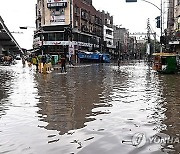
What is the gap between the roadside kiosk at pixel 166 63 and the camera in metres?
31.3

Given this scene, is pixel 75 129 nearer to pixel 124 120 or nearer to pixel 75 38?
pixel 124 120

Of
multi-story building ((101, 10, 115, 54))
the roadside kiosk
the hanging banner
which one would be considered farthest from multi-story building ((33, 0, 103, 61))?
the roadside kiosk

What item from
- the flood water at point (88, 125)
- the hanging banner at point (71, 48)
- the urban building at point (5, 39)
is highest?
the urban building at point (5, 39)

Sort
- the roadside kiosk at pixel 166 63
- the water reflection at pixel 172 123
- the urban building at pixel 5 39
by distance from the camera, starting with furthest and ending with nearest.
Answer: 1. the urban building at pixel 5 39
2. the roadside kiosk at pixel 166 63
3. the water reflection at pixel 172 123

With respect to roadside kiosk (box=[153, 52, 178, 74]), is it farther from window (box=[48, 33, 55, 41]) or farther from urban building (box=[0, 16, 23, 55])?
window (box=[48, 33, 55, 41])

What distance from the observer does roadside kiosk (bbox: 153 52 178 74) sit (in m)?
31.3

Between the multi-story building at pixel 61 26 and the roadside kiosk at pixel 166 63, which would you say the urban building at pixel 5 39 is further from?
the roadside kiosk at pixel 166 63

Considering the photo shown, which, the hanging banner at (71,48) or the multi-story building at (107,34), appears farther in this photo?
the multi-story building at (107,34)

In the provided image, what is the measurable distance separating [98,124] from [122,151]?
2461 millimetres

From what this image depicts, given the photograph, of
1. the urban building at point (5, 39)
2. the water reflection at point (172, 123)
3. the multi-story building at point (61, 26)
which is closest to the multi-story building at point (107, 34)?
the multi-story building at point (61, 26)

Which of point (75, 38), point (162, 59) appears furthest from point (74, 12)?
point (162, 59)

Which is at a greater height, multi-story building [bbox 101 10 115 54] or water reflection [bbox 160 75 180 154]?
multi-story building [bbox 101 10 115 54]

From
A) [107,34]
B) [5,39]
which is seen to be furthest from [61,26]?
[107,34]

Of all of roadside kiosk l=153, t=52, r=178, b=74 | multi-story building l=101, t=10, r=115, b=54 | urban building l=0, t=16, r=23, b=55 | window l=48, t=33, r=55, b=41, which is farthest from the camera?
multi-story building l=101, t=10, r=115, b=54
